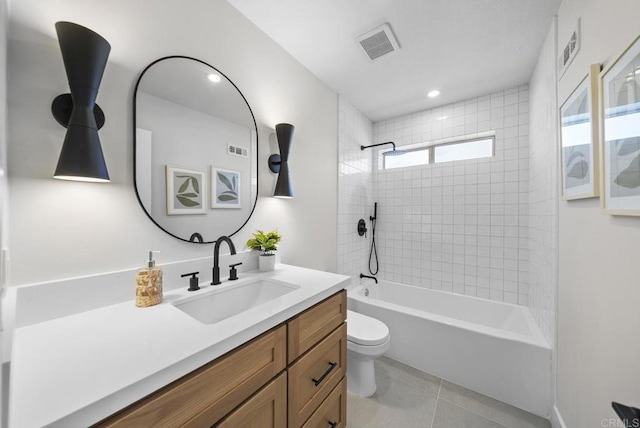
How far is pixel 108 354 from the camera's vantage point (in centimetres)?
60

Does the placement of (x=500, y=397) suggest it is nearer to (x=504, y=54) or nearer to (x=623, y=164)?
(x=623, y=164)

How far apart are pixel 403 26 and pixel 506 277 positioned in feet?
7.97

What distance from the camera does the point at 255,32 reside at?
1592 millimetres

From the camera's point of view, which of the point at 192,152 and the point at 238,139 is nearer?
the point at 192,152

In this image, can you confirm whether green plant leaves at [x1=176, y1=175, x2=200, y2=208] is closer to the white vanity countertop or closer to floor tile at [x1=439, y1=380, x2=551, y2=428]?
the white vanity countertop

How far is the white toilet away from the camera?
159 cm

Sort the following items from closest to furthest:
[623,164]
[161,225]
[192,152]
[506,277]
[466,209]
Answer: [623,164], [161,225], [192,152], [506,277], [466,209]

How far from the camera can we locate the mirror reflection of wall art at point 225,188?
133cm

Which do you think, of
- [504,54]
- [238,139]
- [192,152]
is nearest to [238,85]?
[238,139]

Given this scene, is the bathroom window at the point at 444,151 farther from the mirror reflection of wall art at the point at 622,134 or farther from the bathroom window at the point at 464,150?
the mirror reflection of wall art at the point at 622,134

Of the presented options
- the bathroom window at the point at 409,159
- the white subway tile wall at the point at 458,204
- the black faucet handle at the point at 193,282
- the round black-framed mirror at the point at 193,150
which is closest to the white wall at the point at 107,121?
the round black-framed mirror at the point at 193,150

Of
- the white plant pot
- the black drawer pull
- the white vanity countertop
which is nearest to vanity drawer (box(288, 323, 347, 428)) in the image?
the black drawer pull

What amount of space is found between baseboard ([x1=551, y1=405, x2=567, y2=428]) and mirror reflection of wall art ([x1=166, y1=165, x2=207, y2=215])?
2293 millimetres

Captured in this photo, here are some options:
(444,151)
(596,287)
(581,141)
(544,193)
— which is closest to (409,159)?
(444,151)
